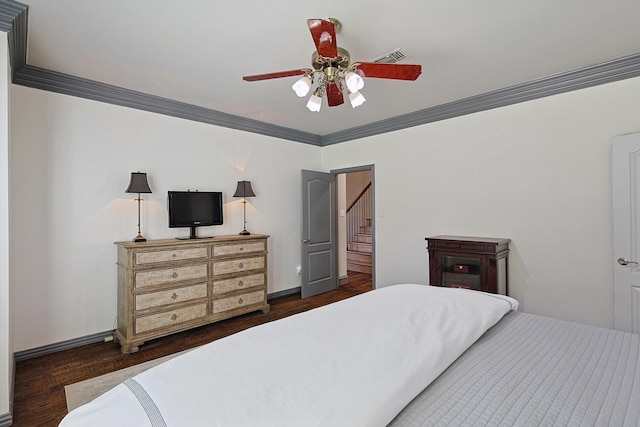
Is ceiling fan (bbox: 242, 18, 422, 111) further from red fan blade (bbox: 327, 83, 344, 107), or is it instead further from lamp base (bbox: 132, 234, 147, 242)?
lamp base (bbox: 132, 234, 147, 242)

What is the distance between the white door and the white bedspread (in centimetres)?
218

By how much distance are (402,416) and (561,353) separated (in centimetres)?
90

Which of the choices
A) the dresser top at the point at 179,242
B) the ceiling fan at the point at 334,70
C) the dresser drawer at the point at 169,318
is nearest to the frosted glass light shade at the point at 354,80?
the ceiling fan at the point at 334,70

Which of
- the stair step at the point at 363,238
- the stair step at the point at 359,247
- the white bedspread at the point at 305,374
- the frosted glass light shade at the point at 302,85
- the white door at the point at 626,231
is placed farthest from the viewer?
the stair step at the point at 363,238

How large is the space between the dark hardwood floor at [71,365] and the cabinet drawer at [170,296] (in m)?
0.41

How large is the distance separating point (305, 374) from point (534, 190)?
10.6 feet

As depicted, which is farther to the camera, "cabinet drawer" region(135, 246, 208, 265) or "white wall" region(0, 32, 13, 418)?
"cabinet drawer" region(135, 246, 208, 265)

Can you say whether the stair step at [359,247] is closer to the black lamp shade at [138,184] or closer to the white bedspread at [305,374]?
the black lamp shade at [138,184]

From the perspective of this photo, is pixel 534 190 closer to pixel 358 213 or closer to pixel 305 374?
pixel 305 374

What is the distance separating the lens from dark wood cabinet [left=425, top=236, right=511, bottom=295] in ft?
9.95

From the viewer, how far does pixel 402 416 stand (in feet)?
3.06

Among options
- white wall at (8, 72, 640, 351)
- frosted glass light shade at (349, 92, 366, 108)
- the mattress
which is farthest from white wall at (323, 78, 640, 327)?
frosted glass light shade at (349, 92, 366, 108)

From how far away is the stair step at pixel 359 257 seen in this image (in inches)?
261

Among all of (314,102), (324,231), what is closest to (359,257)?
(324,231)
